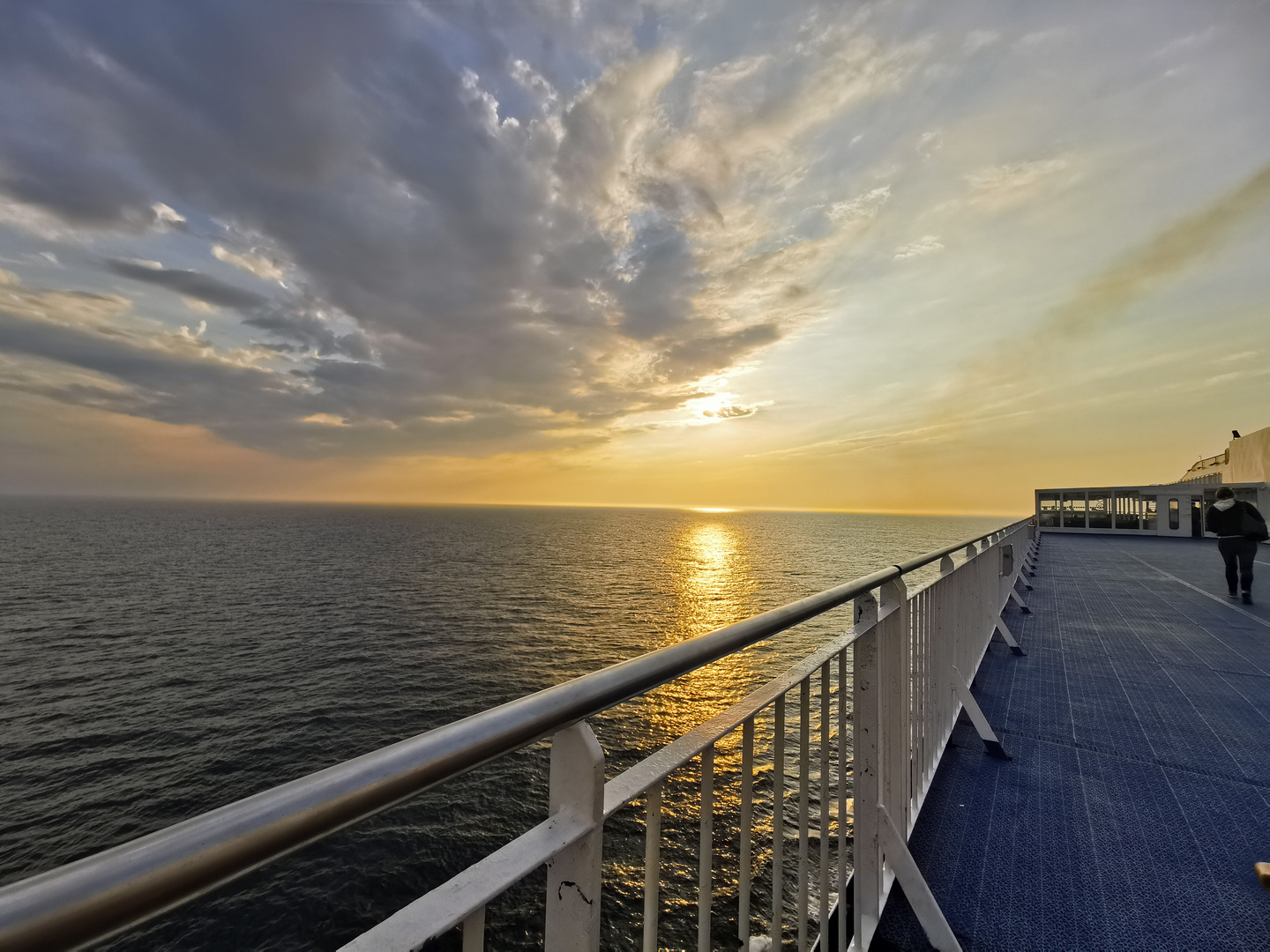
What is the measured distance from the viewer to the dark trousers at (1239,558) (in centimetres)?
777

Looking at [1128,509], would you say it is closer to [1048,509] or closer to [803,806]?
[1048,509]

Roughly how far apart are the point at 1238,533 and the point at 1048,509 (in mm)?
25150

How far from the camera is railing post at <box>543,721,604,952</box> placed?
35.3 inches

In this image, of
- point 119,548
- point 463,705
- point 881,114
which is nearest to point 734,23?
point 881,114

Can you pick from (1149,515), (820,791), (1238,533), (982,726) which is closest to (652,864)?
(820,791)

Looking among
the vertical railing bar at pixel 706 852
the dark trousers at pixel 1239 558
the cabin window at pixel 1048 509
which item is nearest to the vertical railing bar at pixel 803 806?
the vertical railing bar at pixel 706 852

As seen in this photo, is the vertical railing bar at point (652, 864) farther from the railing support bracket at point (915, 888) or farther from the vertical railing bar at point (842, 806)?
the railing support bracket at point (915, 888)

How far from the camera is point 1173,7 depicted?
20.8ft

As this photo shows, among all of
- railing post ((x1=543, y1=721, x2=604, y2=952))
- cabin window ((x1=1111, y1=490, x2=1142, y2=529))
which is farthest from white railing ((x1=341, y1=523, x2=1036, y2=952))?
cabin window ((x1=1111, y1=490, x2=1142, y2=529))

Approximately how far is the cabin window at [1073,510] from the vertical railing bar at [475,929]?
3462 cm

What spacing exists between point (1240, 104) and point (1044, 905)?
1194 centimetres

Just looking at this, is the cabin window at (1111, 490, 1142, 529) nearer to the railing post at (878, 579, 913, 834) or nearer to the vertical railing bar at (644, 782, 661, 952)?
the railing post at (878, 579, 913, 834)

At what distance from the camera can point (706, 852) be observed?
1302mm

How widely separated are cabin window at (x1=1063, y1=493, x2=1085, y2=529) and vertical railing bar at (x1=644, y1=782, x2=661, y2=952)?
34.1 metres
